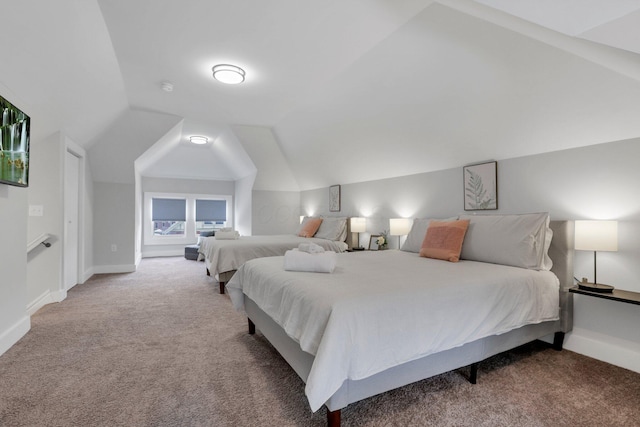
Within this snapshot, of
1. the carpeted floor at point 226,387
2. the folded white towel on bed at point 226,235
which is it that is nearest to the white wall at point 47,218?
the carpeted floor at point 226,387

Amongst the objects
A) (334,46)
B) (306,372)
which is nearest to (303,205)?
(334,46)

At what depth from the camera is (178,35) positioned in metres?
2.57

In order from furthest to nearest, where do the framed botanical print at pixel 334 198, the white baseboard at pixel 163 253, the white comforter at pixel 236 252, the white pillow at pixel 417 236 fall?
1. the white baseboard at pixel 163 253
2. the framed botanical print at pixel 334 198
3. the white comforter at pixel 236 252
4. the white pillow at pixel 417 236

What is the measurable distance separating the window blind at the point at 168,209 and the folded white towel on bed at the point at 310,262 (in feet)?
21.5

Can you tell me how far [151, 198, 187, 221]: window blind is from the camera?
7543mm

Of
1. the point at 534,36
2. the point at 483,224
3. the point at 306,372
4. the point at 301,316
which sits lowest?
the point at 306,372

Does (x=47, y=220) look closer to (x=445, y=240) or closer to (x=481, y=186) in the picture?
(x=445, y=240)

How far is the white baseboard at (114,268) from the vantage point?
5.32 metres

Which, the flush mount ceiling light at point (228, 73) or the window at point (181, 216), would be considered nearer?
the flush mount ceiling light at point (228, 73)

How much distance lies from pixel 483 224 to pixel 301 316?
207cm

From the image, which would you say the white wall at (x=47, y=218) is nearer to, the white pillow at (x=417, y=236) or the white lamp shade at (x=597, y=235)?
the white pillow at (x=417, y=236)

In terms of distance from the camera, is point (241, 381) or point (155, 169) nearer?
point (241, 381)

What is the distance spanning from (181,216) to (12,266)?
17.9ft

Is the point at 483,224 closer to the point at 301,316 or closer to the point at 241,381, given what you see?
the point at 301,316
